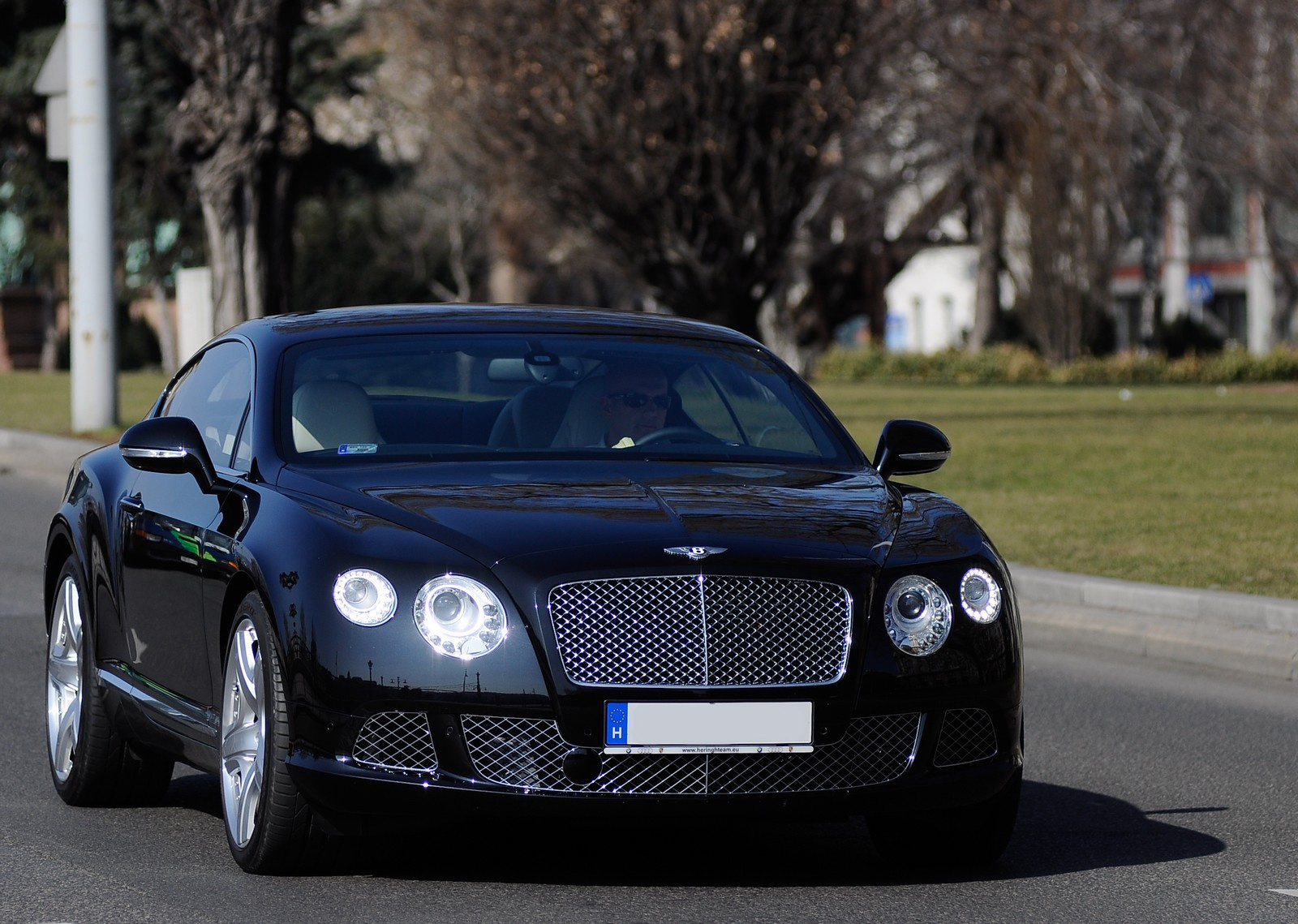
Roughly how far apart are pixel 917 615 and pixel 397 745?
125cm

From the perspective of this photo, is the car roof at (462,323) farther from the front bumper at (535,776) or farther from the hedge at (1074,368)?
the hedge at (1074,368)

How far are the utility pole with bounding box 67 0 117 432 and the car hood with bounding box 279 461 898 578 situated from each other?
17457 millimetres

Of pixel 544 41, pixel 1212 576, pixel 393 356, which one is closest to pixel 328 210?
pixel 544 41

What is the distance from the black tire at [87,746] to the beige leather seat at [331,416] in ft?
3.35

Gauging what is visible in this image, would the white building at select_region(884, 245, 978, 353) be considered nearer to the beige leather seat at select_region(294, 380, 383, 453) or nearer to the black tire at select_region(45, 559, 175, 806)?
the black tire at select_region(45, 559, 175, 806)

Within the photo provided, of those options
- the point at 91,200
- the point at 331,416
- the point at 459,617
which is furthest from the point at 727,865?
the point at 91,200

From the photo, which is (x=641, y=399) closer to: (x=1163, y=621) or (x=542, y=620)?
(x=542, y=620)

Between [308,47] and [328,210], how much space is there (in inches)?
584

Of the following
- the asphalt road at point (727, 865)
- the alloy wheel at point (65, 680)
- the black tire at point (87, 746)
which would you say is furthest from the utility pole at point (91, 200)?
the black tire at point (87, 746)

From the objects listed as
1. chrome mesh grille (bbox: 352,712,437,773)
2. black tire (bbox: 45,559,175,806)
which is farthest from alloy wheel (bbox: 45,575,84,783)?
chrome mesh grille (bbox: 352,712,437,773)

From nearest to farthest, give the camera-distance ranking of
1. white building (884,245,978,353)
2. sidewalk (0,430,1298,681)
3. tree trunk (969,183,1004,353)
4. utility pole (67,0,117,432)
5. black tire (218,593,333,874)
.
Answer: black tire (218,593,333,874) < sidewalk (0,430,1298,681) < utility pole (67,0,117,432) < tree trunk (969,183,1004,353) < white building (884,245,978,353)

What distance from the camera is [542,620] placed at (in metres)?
5.15

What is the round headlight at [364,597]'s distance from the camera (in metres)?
5.20

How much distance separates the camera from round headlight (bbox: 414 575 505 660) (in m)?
5.16
